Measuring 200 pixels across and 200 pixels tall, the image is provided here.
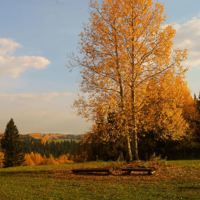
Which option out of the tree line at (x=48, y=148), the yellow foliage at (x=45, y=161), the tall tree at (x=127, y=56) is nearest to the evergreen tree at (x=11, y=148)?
the yellow foliage at (x=45, y=161)

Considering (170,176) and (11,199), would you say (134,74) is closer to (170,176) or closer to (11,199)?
(170,176)

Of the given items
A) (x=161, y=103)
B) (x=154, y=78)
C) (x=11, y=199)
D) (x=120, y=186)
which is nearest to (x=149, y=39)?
(x=154, y=78)

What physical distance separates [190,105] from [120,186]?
2575 cm

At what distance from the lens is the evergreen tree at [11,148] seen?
125ft

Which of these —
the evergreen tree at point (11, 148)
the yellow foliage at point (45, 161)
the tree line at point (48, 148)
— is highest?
the evergreen tree at point (11, 148)

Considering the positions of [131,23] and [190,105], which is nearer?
[131,23]

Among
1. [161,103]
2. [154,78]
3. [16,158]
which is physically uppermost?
[154,78]

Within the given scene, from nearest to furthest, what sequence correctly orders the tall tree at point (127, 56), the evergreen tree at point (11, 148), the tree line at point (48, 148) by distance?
the tall tree at point (127, 56) → the evergreen tree at point (11, 148) → the tree line at point (48, 148)

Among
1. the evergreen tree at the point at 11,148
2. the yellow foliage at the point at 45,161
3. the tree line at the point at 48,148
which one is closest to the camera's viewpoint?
the evergreen tree at the point at 11,148

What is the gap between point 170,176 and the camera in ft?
32.4

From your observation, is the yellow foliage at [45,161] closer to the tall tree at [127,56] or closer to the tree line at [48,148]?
the tree line at [48,148]

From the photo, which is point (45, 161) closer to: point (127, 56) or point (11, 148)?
point (11, 148)

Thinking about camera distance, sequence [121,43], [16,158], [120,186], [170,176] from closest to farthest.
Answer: [120,186] < [170,176] < [121,43] < [16,158]

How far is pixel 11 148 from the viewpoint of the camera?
3903 cm
